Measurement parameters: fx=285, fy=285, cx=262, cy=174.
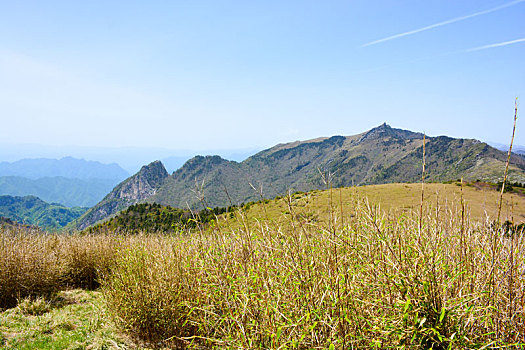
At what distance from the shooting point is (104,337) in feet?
14.8

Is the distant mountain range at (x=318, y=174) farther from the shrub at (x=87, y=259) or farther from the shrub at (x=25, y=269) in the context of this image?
the shrub at (x=25, y=269)

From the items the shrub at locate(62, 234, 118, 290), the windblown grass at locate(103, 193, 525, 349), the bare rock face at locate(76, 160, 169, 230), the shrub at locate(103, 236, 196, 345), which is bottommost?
the bare rock face at locate(76, 160, 169, 230)

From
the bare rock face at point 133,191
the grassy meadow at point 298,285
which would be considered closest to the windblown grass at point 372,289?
the grassy meadow at point 298,285

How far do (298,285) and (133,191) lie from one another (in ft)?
624

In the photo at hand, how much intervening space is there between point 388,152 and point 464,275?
215 meters

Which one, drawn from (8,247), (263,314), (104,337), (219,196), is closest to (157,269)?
(104,337)

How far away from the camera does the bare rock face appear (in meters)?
155

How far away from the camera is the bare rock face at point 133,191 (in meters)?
155

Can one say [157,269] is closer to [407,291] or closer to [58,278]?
[407,291]

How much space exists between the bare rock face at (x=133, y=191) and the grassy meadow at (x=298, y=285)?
6251 inches

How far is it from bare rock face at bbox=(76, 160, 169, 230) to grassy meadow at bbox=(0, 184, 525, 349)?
6251 inches

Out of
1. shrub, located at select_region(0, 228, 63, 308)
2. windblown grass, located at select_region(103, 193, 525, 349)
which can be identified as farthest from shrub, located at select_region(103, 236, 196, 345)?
shrub, located at select_region(0, 228, 63, 308)

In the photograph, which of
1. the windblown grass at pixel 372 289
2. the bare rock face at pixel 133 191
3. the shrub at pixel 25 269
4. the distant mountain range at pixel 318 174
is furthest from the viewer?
the bare rock face at pixel 133 191

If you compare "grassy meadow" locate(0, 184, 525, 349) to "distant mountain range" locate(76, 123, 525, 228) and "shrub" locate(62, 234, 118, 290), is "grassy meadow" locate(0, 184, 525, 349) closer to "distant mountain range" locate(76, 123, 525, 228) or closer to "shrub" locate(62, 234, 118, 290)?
"shrub" locate(62, 234, 118, 290)
